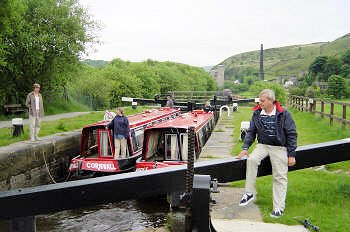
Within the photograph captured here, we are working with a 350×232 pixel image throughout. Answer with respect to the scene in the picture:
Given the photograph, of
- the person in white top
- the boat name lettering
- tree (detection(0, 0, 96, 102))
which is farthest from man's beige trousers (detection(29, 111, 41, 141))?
tree (detection(0, 0, 96, 102))

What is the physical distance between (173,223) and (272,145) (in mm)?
1455

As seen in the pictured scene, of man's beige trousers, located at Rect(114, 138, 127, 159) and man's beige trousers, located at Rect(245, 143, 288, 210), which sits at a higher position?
man's beige trousers, located at Rect(245, 143, 288, 210)

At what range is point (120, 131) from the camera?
10898 millimetres

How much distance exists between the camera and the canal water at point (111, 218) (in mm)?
8117

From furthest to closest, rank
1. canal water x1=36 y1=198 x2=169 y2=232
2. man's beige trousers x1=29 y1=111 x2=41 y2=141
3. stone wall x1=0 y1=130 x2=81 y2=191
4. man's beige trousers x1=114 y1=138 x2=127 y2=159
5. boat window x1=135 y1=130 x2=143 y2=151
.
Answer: boat window x1=135 y1=130 x2=143 y2=151
man's beige trousers x1=29 y1=111 x2=41 y2=141
man's beige trousers x1=114 y1=138 x2=127 y2=159
stone wall x1=0 y1=130 x2=81 y2=191
canal water x1=36 y1=198 x2=169 y2=232

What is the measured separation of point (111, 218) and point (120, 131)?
2.89 m

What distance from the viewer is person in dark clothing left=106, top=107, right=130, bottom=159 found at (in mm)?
10867

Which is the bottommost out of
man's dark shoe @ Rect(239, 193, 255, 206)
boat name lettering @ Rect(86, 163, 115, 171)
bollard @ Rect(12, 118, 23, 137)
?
boat name lettering @ Rect(86, 163, 115, 171)

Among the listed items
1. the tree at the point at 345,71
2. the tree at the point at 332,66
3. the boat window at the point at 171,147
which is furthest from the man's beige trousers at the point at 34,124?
the tree at the point at 332,66

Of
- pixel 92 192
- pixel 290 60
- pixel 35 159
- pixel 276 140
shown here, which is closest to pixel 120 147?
pixel 35 159

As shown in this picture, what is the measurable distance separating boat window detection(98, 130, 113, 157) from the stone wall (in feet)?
5.58

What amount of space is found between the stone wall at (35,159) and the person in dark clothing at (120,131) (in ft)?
7.45

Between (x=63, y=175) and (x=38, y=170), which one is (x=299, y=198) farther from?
(x=63, y=175)

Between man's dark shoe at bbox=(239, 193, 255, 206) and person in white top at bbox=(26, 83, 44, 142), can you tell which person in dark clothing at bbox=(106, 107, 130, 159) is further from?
man's dark shoe at bbox=(239, 193, 255, 206)
